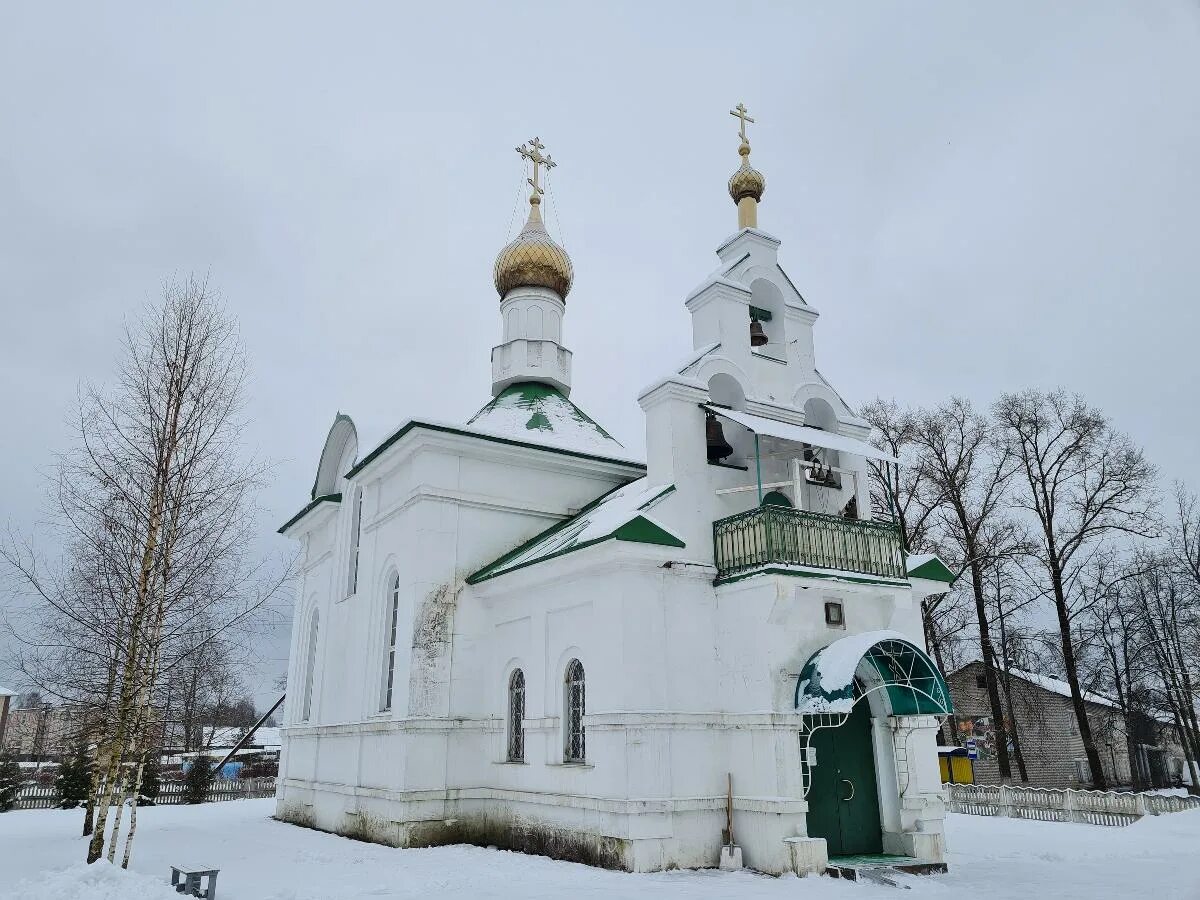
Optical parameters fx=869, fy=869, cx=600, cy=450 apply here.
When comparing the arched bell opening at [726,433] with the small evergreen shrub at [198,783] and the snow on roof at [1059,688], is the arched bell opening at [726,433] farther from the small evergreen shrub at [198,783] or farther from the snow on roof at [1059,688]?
the snow on roof at [1059,688]

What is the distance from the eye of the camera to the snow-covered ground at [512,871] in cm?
913

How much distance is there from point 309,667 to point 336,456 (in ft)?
15.6

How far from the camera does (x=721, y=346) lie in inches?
543

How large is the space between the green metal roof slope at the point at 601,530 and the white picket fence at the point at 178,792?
1591 centimetres

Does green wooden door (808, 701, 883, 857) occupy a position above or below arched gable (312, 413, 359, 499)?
below

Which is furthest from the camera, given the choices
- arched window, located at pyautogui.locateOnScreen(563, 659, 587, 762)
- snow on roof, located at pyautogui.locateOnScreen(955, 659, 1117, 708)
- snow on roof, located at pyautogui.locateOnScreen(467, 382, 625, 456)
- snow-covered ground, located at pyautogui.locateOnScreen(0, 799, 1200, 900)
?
snow on roof, located at pyautogui.locateOnScreen(955, 659, 1117, 708)

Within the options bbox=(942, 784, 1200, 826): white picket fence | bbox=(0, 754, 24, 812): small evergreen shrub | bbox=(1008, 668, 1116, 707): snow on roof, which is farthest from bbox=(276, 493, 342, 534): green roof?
bbox=(1008, 668, 1116, 707): snow on roof

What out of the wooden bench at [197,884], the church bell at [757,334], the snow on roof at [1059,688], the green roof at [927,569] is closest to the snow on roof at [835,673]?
the green roof at [927,569]

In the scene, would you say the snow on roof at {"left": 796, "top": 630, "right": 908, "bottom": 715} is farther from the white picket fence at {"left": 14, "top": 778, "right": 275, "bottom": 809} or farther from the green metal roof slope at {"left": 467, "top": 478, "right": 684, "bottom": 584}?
the white picket fence at {"left": 14, "top": 778, "right": 275, "bottom": 809}

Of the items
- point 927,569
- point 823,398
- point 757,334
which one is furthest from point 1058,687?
point 757,334

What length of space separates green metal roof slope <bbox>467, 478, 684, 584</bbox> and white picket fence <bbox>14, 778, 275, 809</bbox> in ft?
52.2

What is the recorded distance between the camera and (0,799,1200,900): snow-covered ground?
9133 millimetres

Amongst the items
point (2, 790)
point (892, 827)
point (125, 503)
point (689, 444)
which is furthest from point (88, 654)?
point (2, 790)

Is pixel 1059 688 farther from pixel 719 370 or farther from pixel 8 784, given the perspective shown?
pixel 8 784
